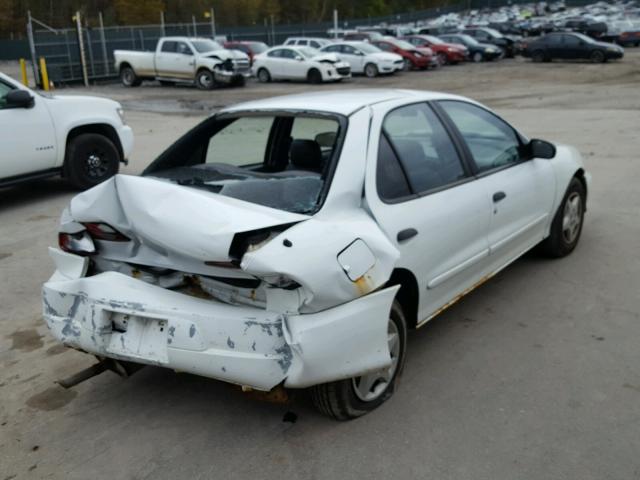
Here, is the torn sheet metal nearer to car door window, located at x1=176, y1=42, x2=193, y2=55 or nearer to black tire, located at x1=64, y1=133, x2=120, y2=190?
black tire, located at x1=64, y1=133, x2=120, y2=190

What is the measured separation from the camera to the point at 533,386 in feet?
12.2

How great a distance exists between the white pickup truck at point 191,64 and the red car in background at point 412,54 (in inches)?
348

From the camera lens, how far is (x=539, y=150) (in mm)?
5078

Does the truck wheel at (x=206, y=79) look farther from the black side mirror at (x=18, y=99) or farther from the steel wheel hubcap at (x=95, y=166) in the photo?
the black side mirror at (x=18, y=99)

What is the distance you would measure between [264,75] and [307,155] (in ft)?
89.6

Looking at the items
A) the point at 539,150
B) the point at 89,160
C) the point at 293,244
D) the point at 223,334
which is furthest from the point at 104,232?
the point at 89,160

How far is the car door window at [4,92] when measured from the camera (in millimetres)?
7907

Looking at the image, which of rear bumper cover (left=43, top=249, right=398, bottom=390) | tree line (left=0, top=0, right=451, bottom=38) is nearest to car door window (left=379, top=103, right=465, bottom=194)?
rear bumper cover (left=43, top=249, right=398, bottom=390)

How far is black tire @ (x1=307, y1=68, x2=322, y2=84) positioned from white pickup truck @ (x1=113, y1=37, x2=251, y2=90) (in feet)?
8.61

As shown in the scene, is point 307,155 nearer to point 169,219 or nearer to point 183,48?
point 169,219

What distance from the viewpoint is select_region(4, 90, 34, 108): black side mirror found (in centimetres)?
782

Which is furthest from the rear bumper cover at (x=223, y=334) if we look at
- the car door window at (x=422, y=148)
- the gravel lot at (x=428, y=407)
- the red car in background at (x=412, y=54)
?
the red car in background at (x=412, y=54)

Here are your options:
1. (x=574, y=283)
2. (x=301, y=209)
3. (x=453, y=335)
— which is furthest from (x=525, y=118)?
(x=301, y=209)

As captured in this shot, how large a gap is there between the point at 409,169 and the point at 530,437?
1582 millimetres
